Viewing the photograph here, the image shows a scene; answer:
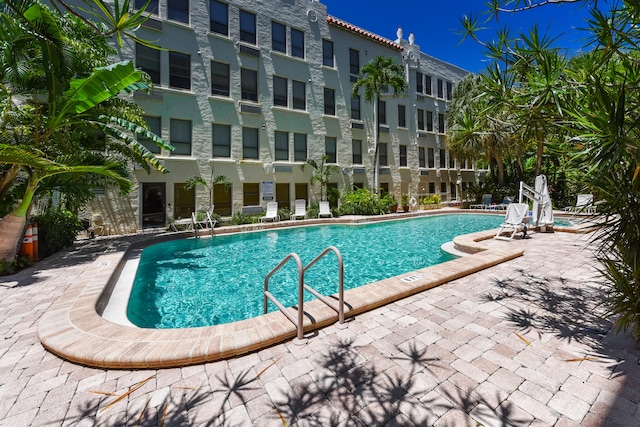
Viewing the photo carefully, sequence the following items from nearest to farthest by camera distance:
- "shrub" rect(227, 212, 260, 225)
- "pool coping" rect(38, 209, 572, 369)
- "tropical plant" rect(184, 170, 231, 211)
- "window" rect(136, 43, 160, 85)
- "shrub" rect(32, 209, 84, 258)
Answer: "pool coping" rect(38, 209, 572, 369)
"shrub" rect(32, 209, 84, 258)
"window" rect(136, 43, 160, 85)
"tropical plant" rect(184, 170, 231, 211)
"shrub" rect(227, 212, 260, 225)

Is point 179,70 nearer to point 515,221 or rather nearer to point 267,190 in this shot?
point 267,190

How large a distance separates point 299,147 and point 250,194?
5186mm

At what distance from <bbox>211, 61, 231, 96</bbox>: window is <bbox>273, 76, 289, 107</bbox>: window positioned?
10.7 ft

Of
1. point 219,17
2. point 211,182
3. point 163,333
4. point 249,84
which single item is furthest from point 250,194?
point 163,333

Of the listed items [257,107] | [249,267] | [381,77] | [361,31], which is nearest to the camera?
[249,267]

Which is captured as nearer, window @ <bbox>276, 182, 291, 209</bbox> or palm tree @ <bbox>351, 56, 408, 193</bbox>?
window @ <bbox>276, 182, 291, 209</bbox>

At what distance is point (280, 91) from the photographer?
20.2 meters

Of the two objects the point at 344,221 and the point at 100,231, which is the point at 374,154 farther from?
the point at 100,231

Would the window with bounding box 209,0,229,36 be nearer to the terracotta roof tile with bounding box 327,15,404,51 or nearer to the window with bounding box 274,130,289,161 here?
the window with bounding box 274,130,289,161

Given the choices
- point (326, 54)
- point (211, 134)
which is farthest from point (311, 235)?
point (326, 54)

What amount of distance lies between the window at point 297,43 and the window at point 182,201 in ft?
40.9

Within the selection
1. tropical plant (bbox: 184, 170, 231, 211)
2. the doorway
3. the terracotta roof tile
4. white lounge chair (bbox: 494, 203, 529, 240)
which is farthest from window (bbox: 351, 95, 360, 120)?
white lounge chair (bbox: 494, 203, 529, 240)

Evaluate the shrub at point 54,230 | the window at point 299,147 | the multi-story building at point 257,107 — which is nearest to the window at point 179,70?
the multi-story building at point 257,107

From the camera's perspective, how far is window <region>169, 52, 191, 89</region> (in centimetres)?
1648
